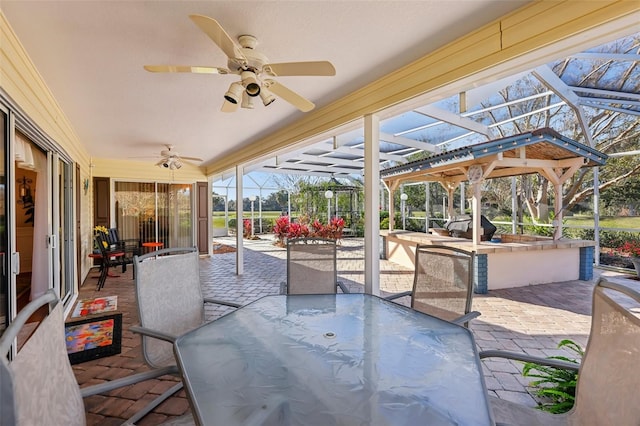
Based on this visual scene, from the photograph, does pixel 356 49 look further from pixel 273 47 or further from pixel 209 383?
pixel 209 383

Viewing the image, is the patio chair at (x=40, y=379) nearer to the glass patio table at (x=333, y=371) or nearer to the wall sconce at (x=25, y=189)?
the glass patio table at (x=333, y=371)

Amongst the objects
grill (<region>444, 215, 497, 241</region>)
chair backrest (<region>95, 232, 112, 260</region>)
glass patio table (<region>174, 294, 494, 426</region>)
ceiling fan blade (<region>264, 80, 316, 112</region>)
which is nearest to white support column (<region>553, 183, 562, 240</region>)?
grill (<region>444, 215, 497, 241</region>)

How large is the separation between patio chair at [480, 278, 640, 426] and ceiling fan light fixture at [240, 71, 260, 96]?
2137mm

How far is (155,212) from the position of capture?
8125 millimetres

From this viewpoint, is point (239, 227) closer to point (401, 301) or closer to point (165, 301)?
point (401, 301)

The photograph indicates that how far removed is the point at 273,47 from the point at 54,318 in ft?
6.73

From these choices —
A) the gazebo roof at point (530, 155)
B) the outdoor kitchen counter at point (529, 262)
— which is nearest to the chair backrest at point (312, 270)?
the outdoor kitchen counter at point (529, 262)

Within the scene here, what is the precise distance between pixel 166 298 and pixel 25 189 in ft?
12.3

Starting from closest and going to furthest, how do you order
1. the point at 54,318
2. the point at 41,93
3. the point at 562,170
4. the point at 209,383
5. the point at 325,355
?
the point at 54,318, the point at 209,383, the point at 325,355, the point at 41,93, the point at 562,170

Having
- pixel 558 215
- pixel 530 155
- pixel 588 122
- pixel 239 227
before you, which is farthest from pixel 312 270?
pixel 588 122

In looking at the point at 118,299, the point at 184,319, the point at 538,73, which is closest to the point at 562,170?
the point at 538,73

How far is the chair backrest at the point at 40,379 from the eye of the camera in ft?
2.24

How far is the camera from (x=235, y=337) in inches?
66.1

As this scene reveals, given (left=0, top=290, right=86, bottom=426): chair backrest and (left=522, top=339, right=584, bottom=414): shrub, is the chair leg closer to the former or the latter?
(left=0, top=290, right=86, bottom=426): chair backrest
